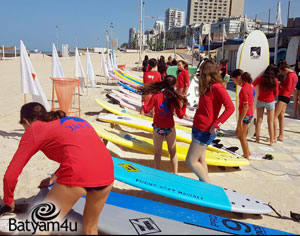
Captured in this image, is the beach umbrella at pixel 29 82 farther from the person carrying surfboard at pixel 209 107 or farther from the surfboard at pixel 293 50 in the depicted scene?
the surfboard at pixel 293 50

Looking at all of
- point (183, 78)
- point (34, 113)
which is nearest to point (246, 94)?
point (183, 78)

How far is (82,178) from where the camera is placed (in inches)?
72.4

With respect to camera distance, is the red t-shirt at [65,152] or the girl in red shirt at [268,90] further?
the girl in red shirt at [268,90]

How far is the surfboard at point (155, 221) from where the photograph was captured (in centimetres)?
249

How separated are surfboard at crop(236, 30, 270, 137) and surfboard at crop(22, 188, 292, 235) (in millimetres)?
4479

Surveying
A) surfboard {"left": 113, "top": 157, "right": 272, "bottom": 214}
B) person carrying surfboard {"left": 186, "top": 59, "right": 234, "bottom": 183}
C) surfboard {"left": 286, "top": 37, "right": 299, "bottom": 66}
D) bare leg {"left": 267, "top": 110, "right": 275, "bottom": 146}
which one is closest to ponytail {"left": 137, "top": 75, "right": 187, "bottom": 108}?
person carrying surfboard {"left": 186, "top": 59, "right": 234, "bottom": 183}

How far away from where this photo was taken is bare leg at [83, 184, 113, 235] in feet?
6.25

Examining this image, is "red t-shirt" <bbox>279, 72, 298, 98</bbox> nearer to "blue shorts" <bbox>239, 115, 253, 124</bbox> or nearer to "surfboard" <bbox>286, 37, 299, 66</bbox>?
"blue shorts" <bbox>239, 115, 253, 124</bbox>

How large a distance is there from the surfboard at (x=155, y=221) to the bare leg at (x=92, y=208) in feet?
1.67

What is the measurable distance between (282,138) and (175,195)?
4.69 meters

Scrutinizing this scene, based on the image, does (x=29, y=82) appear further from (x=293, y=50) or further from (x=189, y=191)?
(x=293, y=50)
